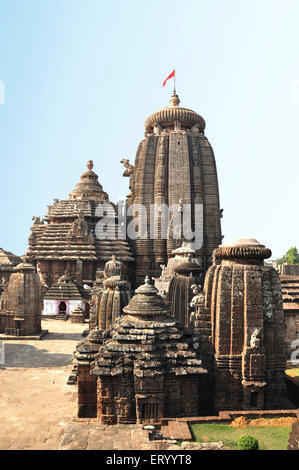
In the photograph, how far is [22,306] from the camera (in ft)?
92.4

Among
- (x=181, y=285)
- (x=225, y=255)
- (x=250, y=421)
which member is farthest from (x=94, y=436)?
(x=181, y=285)

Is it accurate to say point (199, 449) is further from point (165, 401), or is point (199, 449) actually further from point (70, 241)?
point (70, 241)

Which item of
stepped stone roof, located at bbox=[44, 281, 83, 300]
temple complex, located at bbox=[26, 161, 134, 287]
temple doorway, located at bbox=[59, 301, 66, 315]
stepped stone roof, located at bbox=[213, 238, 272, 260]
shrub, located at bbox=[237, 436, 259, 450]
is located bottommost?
shrub, located at bbox=[237, 436, 259, 450]

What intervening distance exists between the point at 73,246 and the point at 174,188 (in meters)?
13.2

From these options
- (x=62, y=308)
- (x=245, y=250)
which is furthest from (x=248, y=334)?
(x=62, y=308)

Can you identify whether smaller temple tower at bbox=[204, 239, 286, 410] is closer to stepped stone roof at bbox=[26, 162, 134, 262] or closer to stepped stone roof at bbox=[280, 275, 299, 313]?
stepped stone roof at bbox=[280, 275, 299, 313]

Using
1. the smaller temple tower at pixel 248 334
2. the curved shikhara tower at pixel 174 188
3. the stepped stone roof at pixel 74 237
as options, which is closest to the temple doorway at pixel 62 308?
the stepped stone roof at pixel 74 237

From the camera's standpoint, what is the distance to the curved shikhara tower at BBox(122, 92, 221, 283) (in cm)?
4334

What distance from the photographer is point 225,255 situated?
13484 mm

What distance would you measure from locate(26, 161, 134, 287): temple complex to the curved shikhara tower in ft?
9.62

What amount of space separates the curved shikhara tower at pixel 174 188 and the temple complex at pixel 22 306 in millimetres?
17402

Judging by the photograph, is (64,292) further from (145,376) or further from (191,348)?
(145,376)

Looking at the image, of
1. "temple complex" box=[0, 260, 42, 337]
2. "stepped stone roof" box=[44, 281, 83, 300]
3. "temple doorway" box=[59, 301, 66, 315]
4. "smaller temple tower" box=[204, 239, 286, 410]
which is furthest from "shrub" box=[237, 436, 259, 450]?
"temple doorway" box=[59, 301, 66, 315]

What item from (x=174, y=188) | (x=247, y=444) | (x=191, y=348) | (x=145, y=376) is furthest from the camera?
(x=174, y=188)
